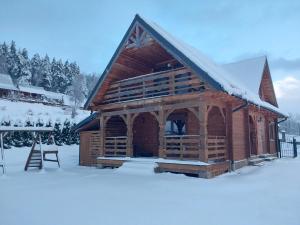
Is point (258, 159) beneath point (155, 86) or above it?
beneath

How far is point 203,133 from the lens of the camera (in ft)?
39.4

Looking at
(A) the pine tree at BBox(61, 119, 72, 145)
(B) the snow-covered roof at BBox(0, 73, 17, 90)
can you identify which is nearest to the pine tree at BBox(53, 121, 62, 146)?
(A) the pine tree at BBox(61, 119, 72, 145)

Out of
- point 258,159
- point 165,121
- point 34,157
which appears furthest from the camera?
point 258,159

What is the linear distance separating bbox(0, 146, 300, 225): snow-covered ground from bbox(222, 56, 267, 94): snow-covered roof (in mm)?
8196

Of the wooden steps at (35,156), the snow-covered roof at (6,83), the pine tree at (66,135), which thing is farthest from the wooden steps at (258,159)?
the snow-covered roof at (6,83)

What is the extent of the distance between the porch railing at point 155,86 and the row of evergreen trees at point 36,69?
54418 mm

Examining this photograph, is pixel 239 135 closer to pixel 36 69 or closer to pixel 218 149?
pixel 218 149

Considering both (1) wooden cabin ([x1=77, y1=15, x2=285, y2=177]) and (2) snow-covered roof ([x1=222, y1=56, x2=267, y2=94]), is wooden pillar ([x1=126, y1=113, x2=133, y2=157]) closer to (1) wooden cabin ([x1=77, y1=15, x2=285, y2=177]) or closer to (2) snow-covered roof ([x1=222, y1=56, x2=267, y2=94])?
(1) wooden cabin ([x1=77, y1=15, x2=285, y2=177])

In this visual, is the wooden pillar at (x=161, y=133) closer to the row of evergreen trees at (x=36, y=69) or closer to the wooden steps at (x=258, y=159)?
the wooden steps at (x=258, y=159)

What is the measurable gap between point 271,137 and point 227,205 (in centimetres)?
1668

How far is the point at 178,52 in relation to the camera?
1248 cm

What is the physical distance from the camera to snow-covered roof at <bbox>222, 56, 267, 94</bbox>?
59.9ft

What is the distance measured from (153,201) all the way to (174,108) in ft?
20.9

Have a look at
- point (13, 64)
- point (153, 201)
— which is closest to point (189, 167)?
point (153, 201)
